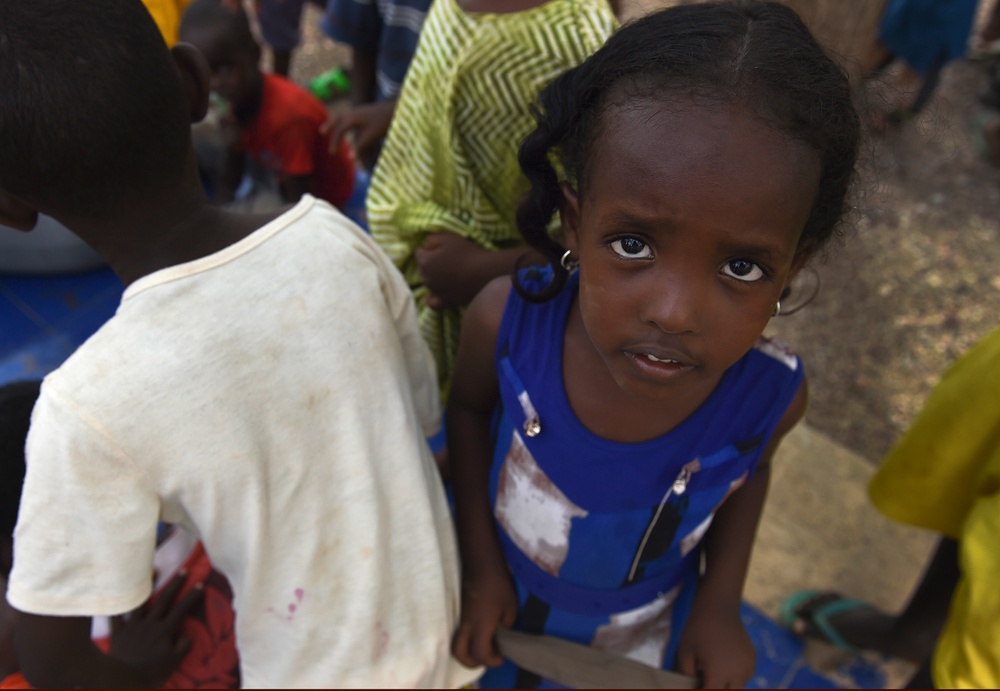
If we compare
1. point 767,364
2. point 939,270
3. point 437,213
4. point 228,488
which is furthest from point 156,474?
point 939,270

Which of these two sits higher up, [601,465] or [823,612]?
[601,465]

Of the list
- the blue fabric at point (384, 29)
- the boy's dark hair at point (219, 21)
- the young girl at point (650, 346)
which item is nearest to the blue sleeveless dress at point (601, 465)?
the young girl at point (650, 346)

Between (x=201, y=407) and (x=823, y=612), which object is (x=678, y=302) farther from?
(x=823, y=612)

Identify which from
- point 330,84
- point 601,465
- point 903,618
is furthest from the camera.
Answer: point 330,84

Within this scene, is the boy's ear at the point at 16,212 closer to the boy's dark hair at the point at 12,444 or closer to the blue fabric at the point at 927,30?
the boy's dark hair at the point at 12,444

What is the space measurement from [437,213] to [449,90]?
24cm

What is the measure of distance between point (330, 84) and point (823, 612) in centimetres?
357

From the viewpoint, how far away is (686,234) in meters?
0.84

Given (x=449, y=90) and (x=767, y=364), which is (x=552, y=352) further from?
(x=449, y=90)

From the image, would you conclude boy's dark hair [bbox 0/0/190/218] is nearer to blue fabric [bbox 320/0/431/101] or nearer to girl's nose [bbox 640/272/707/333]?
girl's nose [bbox 640/272/707/333]

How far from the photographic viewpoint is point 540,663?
134 centimetres

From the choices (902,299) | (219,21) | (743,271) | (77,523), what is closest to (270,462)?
(77,523)

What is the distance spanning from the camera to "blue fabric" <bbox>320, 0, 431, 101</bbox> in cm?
219

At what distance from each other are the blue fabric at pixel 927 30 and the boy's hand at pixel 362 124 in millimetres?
3076
